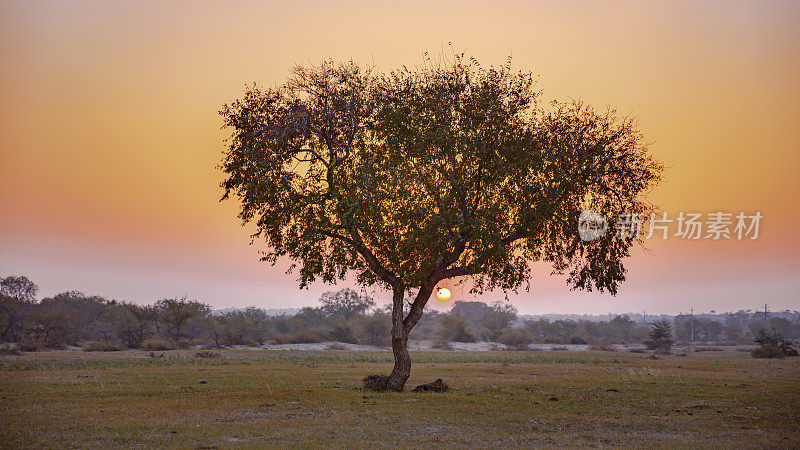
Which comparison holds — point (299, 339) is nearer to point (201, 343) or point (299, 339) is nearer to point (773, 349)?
point (201, 343)

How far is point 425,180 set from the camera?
24453 mm

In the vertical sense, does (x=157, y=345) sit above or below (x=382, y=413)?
below

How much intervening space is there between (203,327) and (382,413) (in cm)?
9563

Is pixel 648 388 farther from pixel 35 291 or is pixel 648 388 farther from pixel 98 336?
pixel 35 291

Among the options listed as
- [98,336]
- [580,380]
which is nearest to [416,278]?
[580,380]

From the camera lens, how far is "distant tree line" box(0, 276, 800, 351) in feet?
265

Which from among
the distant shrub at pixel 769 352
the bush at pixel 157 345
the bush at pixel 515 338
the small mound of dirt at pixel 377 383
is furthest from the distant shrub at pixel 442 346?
the small mound of dirt at pixel 377 383

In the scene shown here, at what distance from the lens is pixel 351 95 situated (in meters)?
26.3

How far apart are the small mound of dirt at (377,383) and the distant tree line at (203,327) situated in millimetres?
54943

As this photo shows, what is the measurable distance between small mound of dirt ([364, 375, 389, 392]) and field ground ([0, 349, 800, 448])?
69 centimetres

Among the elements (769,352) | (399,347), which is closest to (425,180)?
(399,347)

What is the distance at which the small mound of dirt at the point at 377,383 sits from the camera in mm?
27406

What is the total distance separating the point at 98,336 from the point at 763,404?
8946cm

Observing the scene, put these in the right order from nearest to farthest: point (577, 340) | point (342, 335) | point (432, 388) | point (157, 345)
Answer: point (432, 388)
point (157, 345)
point (342, 335)
point (577, 340)
